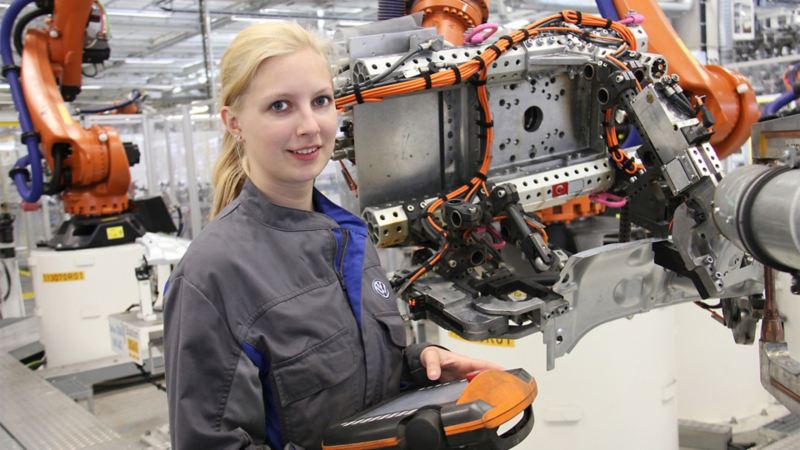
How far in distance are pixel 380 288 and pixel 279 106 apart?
50 centimetres

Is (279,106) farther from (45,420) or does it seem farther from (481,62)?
(45,420)

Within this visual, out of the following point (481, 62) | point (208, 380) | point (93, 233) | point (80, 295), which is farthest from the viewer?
point (93, 233)

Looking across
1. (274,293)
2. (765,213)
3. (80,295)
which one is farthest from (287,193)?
(80,295)

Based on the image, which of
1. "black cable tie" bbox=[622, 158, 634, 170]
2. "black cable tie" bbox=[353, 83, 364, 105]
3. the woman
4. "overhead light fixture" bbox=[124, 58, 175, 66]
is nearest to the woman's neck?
the woman

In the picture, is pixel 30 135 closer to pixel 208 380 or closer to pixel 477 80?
pixel 477 80

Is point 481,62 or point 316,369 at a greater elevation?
point 481,62

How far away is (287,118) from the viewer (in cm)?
143

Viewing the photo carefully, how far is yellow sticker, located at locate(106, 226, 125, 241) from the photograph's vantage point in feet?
18.4

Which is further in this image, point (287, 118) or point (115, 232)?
point (115, 232)

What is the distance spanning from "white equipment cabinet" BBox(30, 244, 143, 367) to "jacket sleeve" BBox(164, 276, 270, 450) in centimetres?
434

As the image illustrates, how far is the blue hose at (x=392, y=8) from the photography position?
320cm

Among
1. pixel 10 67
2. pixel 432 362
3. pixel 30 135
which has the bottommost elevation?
pixel 432 362

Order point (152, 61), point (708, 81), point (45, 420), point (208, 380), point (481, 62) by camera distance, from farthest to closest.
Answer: point (152, 61) < point (45, 420) < point (708, 81) < point (481, 62) < point (208, 380)

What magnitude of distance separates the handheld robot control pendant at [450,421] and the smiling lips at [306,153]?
1.80 feet
